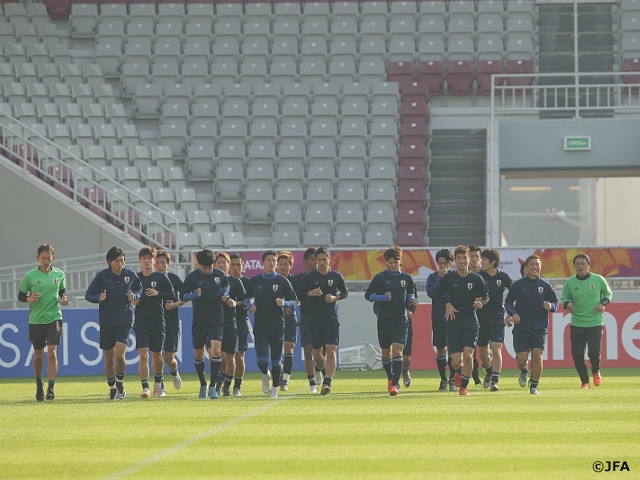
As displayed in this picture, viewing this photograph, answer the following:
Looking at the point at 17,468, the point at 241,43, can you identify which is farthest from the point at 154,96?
the point at 17,468

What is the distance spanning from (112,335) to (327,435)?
6.00 metres

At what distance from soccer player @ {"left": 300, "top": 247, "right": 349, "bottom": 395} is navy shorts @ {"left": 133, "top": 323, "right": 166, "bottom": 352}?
1.93 meters

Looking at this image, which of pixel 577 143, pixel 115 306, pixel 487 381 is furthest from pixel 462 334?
pixel 577 143

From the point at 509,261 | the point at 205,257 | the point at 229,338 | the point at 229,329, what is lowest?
the point at 229,338

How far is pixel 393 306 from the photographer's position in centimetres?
1675

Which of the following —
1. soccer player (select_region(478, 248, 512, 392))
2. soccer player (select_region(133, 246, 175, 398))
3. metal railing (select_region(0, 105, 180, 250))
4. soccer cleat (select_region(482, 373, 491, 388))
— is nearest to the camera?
soccer player (select_region(133, 246, 175, 398))

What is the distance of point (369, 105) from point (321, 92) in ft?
4.26

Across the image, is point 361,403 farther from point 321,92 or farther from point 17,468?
point 321,92

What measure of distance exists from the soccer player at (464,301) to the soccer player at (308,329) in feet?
6.33

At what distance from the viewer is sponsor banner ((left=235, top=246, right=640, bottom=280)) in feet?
79.0

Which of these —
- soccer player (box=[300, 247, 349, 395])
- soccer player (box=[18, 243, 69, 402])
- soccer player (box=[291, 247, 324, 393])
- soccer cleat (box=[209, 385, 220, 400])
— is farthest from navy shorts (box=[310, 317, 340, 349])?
soccer player (box=[18, 243, 69, 402])

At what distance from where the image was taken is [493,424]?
12047mm

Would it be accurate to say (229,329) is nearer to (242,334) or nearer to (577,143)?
(242,334)

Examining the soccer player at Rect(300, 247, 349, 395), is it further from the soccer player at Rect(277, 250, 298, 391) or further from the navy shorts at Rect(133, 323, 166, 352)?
the navy shorts at Rect(133, 323, 166, 352)
